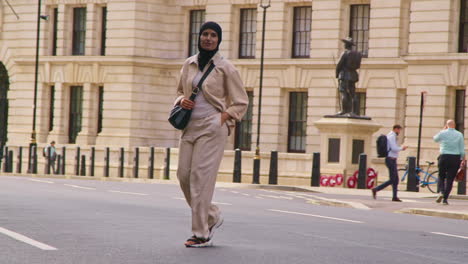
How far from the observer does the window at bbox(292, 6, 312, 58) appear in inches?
1922

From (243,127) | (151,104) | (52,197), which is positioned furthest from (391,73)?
(52,197)

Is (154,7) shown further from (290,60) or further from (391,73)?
(391,73)

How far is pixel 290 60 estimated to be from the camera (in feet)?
159

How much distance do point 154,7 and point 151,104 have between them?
3998 mm

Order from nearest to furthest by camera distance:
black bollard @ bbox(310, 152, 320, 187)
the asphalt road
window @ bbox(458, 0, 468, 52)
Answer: the asphalt road
black bollard @ bbox(310, 152, 320, 187)
window @ bbox(458, 0, 468, 52)

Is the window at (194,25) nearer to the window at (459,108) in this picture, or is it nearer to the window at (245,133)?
the window at (245,133)

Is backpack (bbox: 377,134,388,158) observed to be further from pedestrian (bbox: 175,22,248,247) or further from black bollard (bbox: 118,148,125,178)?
black bollard (bbox: 118,148,125,178)

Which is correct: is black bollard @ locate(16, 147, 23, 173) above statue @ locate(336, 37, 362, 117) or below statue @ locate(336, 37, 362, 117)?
below

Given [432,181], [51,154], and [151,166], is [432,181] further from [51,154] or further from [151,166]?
[51,154]

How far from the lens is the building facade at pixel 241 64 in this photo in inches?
1726

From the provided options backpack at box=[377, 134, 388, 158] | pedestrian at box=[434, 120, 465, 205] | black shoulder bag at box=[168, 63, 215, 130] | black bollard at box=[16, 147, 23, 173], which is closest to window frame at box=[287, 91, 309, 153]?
black bollard at box=[16, 147, 23, 173]

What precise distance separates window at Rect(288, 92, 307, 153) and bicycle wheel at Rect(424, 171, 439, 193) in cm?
1010

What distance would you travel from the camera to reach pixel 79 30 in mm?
54219

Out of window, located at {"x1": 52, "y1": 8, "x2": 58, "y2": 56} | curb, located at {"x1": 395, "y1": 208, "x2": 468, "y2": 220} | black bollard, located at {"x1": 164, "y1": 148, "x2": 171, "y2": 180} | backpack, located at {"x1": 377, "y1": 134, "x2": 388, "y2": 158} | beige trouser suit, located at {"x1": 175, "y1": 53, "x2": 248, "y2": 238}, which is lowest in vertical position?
black bollard, located at {"x1": 164, "y1": 148, "x2": 171, "y2": 180}
